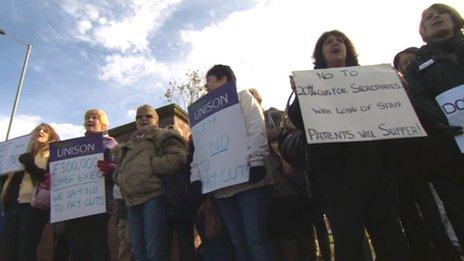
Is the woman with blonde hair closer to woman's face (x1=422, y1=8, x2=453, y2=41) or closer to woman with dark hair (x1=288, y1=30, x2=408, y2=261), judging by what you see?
woman with dark hair (x1=288, y1=30, x2=408, y2=261)

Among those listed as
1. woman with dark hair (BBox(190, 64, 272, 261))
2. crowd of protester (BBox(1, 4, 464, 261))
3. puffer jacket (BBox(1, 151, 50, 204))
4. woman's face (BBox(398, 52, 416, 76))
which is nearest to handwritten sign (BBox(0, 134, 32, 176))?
puffer jacket (BBox(1, 151, 50, 204))

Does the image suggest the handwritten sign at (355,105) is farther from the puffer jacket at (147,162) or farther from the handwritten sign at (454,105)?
the puffer jacket at (147,162)

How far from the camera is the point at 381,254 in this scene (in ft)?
8.13

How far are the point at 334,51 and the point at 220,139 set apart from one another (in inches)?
47.6

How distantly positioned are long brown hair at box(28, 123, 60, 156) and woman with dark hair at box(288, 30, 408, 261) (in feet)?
Answer: 12.7

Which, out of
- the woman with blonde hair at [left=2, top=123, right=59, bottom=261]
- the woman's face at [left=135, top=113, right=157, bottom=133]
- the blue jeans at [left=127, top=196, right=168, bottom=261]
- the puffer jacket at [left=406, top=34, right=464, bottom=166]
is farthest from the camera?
the woman with blonde hair at [left=2, top=123, right=59, bottom=261]

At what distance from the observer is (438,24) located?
318cm

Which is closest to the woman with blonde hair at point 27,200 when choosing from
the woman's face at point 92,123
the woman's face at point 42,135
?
the woman's face at point 42,135

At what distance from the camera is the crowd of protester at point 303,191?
253 cm

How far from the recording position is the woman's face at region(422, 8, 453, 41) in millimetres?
3158

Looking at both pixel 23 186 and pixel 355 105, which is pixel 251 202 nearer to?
pixel 355 105

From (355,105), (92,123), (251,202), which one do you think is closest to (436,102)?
(355,105)

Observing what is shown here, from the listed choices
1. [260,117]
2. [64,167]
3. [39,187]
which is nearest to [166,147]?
[260,117]

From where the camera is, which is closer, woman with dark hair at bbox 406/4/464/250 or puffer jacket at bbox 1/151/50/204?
woman with dark hair at bbox 406/4/464/250
